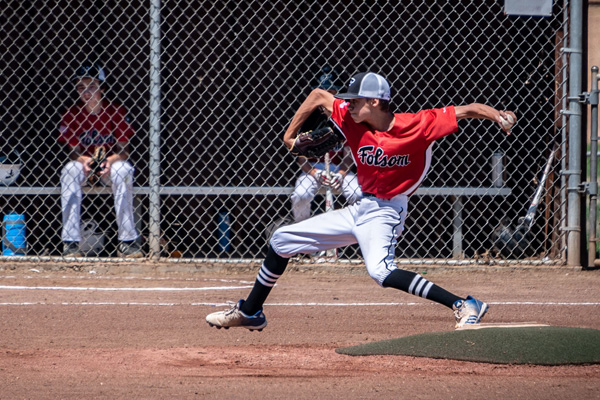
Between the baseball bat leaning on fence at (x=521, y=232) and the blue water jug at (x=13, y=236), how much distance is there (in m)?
4.58

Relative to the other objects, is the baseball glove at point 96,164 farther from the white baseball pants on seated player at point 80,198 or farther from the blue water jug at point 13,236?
the blue water jug at point 13,236

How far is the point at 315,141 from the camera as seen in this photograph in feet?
17.6

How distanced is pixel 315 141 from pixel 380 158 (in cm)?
46

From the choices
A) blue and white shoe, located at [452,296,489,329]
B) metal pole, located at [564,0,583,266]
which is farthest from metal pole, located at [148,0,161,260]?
blue and white shoe, located at [452,296,489,329]

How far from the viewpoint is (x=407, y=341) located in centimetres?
493

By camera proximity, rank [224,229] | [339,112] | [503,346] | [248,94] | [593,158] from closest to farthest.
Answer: [503,346] < [339,112] < [593,158] < [224,229] < [248,94]

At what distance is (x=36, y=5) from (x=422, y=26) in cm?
424

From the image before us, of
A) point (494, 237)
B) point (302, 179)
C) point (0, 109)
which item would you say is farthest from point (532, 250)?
point (0, 109)

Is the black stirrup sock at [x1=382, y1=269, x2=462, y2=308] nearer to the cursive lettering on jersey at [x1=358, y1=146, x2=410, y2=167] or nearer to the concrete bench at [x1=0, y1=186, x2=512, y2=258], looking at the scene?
the cursive lettering on jersey at [x1=358, y1=146, x2=410, y2=167]

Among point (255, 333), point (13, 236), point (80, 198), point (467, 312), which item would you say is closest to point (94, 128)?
point (80, 198)

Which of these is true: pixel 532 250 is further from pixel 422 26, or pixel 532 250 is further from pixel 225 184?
pixel 225 184

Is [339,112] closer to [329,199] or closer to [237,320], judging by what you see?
[237,320]

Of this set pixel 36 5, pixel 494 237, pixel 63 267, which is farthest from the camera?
pixel 36 5

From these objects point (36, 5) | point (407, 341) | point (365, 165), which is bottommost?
point (407, 341)
